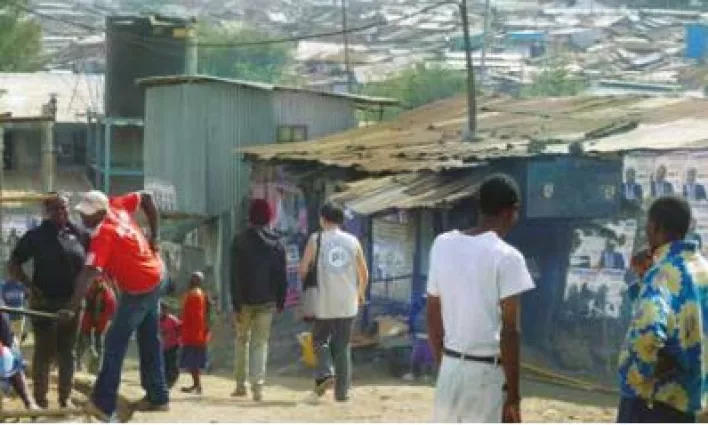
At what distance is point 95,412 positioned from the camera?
10875 millimetres

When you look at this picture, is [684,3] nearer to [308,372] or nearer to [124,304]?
[308,372]

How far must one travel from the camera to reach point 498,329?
7.46 m

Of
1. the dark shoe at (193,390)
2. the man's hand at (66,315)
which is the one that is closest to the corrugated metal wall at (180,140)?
the dark shoe at (193,390)

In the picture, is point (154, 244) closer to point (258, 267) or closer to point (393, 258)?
point (258, 267)

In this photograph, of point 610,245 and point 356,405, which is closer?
point 356,405

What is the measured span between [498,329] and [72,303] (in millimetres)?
4632

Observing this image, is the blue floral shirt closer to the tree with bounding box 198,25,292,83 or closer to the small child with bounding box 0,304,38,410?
the small child with bounding box 0,304,38,410

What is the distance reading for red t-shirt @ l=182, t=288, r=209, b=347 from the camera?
15711 millimetres

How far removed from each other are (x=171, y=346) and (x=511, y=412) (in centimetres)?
811

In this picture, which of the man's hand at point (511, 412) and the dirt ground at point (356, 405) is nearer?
the man's hand at point (511, 412)

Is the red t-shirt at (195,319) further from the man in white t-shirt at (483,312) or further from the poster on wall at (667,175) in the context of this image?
the man in white t-shirt at (483,312)

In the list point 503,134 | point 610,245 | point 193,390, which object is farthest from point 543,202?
point 193,390

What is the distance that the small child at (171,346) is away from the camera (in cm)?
1493

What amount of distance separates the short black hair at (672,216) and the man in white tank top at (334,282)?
248 inches
